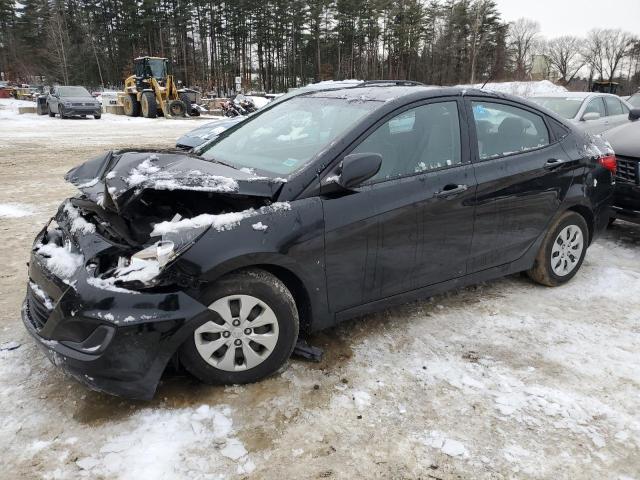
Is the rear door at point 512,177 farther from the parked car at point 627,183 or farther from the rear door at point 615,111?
the rear door at point 615,111

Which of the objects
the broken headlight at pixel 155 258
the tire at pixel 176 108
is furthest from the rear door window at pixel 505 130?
the tire at pixel 176 108

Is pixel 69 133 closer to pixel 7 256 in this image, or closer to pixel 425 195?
pixel 7 256

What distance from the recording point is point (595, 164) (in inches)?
173

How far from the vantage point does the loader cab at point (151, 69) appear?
1077 inches

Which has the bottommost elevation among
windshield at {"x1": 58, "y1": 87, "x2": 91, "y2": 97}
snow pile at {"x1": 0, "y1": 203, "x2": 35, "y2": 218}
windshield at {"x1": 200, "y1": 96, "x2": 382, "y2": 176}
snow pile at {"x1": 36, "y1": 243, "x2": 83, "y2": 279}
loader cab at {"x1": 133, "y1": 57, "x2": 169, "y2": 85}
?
snow pile at {"x1": 0, "y1": 203, "x2": 35, "y2": 218}

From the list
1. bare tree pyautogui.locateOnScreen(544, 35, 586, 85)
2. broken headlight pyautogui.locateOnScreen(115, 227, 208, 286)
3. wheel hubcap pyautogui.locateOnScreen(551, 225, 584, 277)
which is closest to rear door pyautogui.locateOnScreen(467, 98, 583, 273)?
wheel hubcap pyautogui.locateOnScreen(551, 225, 584, 277)

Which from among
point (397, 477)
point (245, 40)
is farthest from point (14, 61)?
point (397, 477)

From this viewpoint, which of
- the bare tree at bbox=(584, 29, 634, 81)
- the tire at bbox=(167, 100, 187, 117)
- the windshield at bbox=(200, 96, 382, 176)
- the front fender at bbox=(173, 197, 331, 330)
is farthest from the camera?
the bare tree at bbox=(584, 29, 634, 81)

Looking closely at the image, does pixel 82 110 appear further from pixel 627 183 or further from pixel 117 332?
pixel 117 332

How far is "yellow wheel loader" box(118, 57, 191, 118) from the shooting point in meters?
26.9

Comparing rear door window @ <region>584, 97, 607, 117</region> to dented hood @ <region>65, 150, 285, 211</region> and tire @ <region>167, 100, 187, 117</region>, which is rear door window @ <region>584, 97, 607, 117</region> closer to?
dented hood @ <region>65, 150, 285, 211</region>

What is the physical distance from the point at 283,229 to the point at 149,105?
86.7 feet

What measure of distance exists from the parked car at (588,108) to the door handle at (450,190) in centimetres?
703

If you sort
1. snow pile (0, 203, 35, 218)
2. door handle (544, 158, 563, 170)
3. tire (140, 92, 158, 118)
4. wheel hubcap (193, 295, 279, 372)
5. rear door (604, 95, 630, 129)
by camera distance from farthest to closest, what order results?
tire (140, 92, 158, 118), rear door (604, 95, 630, 129), snow pile (0, 203, 35, 218), door handle (544, 158, 563, 170), wheel hubcap (193, 295, 279, 372)
